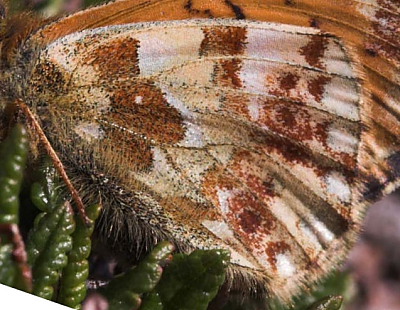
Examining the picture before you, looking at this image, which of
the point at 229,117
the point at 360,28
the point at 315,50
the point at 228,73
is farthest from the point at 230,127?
the point at 360,28

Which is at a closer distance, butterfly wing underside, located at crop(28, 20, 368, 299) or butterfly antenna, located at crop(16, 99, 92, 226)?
butterfly antenna, located at crop(16, 99, 92, 226)

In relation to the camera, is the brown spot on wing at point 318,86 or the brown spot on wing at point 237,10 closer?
the brown spot on wing at point 237,10

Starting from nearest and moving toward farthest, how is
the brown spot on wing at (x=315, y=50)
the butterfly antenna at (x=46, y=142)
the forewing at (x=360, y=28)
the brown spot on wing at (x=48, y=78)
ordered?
the butterfly antenna at (x=46, y=142) → the brown spot on wing at (x=48, y=78) → the forewing at (x=360, y=28) → the brown spot on wing at (x=315, y=50)

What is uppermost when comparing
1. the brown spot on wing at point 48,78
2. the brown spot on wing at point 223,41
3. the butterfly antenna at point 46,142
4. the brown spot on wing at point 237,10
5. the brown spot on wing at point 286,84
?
the brown spot on wing at point 237,10

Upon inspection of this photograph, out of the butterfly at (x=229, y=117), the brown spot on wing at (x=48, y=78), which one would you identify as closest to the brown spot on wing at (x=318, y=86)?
the butterfly at (x=229, y=117)

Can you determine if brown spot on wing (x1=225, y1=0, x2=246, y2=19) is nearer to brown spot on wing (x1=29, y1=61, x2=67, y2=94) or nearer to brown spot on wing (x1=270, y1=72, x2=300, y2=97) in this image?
brown spot on wing (x1=270, y1=72, x2=300, y2=97)

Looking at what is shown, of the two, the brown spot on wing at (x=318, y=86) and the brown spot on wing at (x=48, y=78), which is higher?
the brown spot on wing at (x=318, y=86)

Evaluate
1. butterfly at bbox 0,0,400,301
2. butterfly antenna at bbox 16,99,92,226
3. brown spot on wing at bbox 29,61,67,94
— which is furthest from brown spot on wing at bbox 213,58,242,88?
butterfly antenna at bbox 16,99,92,226

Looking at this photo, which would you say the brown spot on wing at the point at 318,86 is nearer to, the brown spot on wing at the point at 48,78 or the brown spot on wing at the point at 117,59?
the brown spot on wing at the point at 117,59
